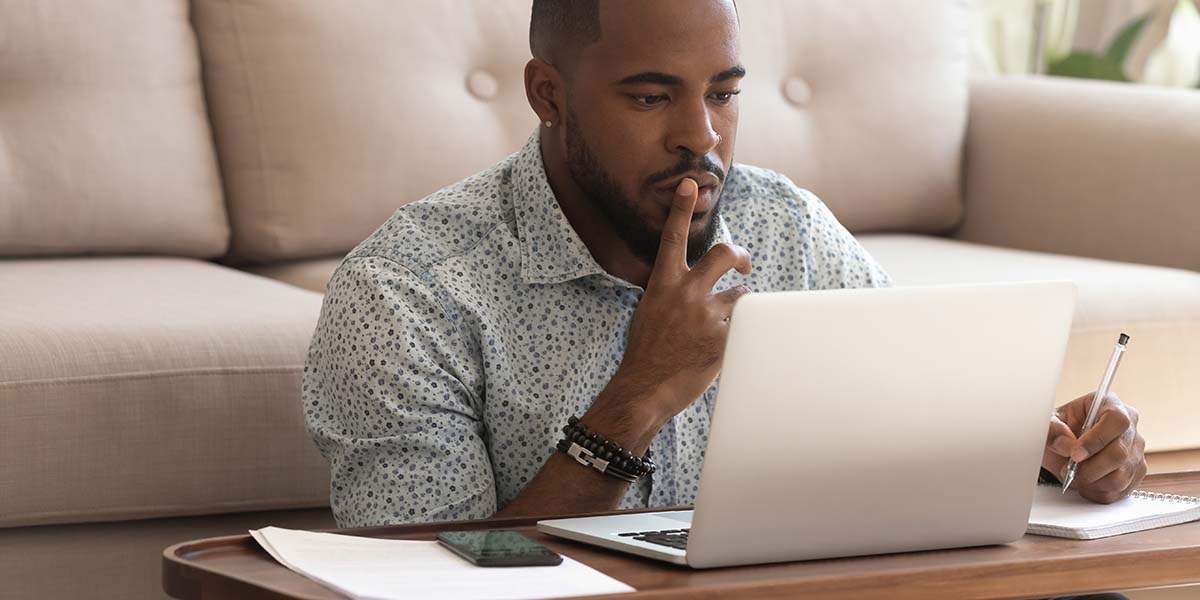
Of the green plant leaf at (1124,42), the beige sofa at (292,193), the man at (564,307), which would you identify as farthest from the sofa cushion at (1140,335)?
the green plant leaf at (1124,42)

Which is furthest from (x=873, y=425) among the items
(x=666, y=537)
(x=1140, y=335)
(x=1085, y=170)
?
(x=1085, y=170)

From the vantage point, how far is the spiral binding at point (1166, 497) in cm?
109

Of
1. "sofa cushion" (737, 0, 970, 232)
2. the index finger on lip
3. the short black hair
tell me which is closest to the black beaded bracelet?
the index finger on lip

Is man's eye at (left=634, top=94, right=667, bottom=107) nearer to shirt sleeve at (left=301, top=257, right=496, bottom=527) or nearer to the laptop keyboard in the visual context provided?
shirt sleeve at (left=301, top=257, right=496, bottom=527)

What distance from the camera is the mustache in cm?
126

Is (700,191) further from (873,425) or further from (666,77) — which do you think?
(873,425)

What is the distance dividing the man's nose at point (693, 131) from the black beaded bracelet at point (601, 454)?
248 mm

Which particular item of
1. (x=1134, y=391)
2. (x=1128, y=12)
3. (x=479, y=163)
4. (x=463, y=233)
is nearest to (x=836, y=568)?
(x=463, y=233)

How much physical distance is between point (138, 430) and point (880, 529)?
77 centimetres

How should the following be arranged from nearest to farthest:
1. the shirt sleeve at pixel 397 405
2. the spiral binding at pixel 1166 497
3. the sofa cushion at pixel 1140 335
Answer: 1. the spiral binding at pixel 1166 497
2. the shirt sleeve at pixel 397 405
3. the sofa cushion at pixel 1140 335

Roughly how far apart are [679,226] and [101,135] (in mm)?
907

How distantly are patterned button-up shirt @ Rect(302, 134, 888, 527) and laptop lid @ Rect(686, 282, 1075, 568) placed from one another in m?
0.38

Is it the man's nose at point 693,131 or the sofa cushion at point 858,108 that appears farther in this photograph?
the sofa cushion at point 858,108

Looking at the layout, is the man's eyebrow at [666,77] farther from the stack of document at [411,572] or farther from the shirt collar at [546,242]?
the stack of document at [411,572]
